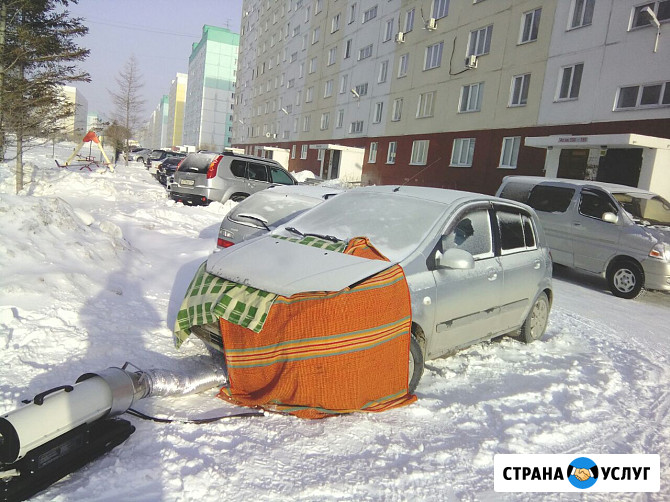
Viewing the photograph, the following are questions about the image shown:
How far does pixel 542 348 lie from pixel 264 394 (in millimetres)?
3703

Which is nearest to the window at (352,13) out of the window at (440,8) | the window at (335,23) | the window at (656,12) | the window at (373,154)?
the window at (335,23)

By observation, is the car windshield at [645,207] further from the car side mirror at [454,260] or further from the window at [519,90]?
the window at [519,90]

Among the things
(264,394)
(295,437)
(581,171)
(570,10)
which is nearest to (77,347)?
(264,394)

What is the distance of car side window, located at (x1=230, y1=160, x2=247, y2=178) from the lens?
12.5 meters

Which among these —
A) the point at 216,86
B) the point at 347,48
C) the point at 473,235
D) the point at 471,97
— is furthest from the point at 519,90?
the point at 216,86

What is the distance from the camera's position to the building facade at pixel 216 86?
336ft

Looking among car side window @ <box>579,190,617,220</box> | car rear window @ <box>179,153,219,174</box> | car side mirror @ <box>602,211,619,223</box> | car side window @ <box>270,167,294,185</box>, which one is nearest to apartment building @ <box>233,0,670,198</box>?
car side window @ <box>579,190,617,220</box>

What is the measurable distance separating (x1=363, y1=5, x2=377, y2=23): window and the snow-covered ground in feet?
102

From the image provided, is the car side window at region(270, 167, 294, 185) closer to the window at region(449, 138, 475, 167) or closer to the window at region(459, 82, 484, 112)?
the window at region(449, 138, 475, 167)

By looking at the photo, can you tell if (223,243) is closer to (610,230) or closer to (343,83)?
(610,230)

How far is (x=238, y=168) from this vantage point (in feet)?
41.3

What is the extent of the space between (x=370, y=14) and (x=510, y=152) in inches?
735

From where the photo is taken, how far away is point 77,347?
3.73 meters

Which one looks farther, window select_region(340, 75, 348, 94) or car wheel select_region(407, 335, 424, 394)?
window select_region(340, 75, 348, 94)
